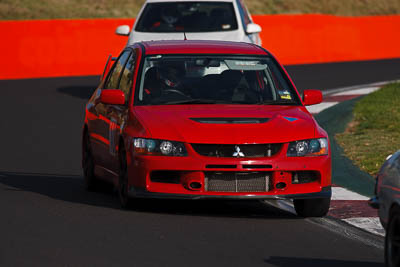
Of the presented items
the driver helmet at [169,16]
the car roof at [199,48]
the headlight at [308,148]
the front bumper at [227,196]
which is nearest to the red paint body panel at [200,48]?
the car roof at [199,48]

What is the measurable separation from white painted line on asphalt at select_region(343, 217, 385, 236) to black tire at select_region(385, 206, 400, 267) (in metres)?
2.07

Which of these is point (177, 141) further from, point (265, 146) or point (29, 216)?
point (29, 216)

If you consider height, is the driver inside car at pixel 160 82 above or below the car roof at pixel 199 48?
below

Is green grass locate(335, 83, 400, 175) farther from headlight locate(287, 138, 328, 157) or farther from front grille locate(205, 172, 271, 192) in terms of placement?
front grille locate(205, 172, 271, 192)

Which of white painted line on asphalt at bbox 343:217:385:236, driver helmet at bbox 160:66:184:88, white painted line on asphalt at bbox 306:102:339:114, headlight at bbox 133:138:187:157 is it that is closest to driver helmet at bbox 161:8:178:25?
white painted line on asphalt at bbox 306:102:339:114

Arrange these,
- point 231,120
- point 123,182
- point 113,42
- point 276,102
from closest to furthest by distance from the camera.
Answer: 1. point 231,120
2. point 123,182
3. point 276,102
4. point 113,42

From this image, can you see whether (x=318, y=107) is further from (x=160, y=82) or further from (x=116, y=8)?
(x=116, y=8)

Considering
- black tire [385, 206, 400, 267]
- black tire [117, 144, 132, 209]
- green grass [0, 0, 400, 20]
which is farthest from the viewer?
green grass [0, 0, 400, 20]

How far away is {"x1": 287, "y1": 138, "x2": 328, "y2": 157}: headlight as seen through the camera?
1027cm

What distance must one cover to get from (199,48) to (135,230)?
8.74ft

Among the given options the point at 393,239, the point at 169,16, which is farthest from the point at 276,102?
the point at 169,16

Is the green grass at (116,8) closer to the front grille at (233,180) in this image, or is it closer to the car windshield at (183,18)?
the car windshield at (183,18)

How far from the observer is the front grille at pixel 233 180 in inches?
401

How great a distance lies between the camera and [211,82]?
11.4m
